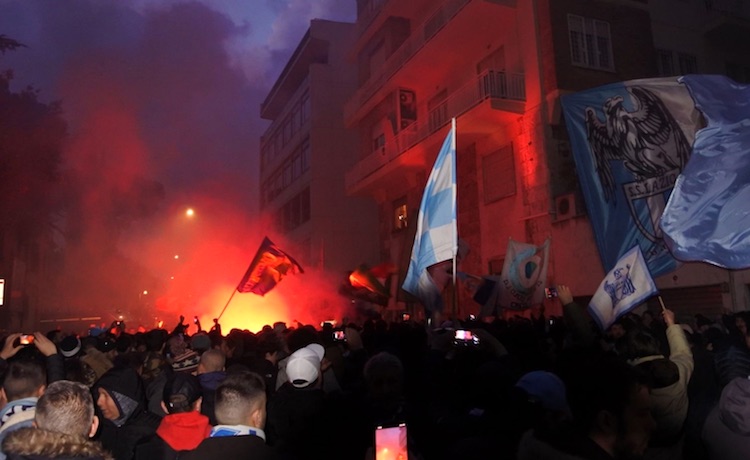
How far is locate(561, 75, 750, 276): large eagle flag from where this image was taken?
21.2 feet

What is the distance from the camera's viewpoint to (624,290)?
6285mm

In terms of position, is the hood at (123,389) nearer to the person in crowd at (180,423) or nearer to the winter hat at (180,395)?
the person in crowd at (180,423)

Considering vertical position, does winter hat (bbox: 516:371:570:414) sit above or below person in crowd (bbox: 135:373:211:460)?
above

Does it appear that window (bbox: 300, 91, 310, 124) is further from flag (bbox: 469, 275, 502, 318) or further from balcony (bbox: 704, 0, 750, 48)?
flag (bbox: 469, 275, 502, 318)

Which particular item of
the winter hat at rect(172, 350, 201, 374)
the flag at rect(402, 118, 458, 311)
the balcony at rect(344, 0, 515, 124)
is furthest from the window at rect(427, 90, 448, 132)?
the winter hat at rect(172, 350, 201, 374)

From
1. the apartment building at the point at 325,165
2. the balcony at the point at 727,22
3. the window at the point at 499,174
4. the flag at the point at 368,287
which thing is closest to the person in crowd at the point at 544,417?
the flag at the point at 368,287

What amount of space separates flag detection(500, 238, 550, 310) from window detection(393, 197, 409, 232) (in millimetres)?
9713

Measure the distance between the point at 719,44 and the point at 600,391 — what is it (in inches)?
777

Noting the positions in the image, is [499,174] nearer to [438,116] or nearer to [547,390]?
[438,116]

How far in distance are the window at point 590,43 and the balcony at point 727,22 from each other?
4.08m

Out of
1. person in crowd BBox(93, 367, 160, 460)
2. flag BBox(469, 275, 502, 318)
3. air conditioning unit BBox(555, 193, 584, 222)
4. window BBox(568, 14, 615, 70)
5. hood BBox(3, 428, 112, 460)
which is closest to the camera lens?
hood BBox(3, 428, 112, 460)

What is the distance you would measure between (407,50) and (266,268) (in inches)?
374

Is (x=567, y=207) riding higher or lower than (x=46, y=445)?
higher

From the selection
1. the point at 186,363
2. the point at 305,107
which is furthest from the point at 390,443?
the point at 305,107
